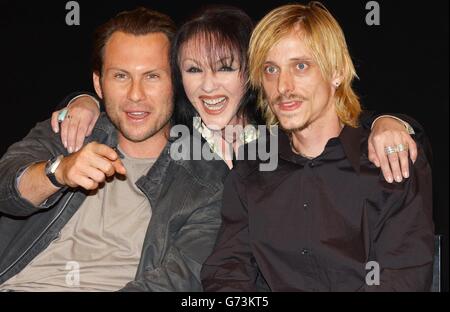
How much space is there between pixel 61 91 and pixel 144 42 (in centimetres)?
127

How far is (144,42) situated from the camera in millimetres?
2449

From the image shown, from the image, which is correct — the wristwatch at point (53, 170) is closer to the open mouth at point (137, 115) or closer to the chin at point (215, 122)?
the open mouth at point (137, 115)

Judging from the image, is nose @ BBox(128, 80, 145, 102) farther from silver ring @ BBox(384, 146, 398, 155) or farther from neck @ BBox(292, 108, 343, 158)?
silver ring @ BBox(384, 146, 398, 155)

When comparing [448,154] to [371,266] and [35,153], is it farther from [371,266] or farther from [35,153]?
[35,153]

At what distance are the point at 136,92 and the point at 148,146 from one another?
202 millimetres

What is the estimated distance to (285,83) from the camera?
7.11 ft

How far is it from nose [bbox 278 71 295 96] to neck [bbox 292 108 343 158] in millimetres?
141

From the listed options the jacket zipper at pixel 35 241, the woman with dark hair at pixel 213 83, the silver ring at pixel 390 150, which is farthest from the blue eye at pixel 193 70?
the silver ring at pixel 390 150

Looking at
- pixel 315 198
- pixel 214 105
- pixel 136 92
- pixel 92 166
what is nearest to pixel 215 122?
pixel 214 105

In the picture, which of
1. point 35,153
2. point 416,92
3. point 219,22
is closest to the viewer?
point 35,153

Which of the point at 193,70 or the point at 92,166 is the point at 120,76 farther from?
the point at 92,166

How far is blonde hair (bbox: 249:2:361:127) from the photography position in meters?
2.21

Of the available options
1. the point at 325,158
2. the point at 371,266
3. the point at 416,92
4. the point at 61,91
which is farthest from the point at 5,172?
the point at 416,92

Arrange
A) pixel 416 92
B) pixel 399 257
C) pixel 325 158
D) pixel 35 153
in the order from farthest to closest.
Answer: pixel 416 92, pixel 35 153, pixel 325 158, pixel 399 257
